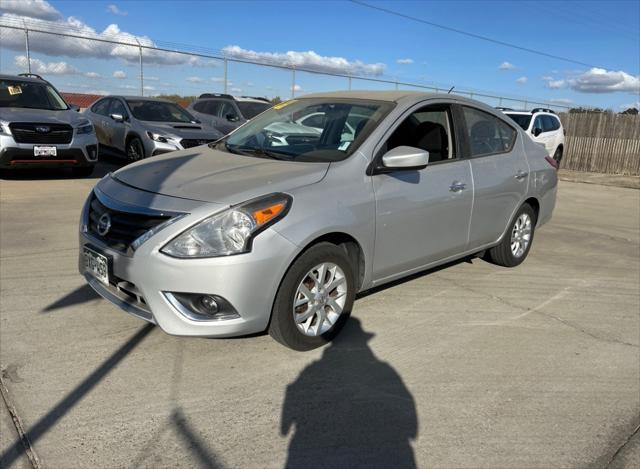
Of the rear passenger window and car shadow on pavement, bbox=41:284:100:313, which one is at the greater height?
the rear passenger window

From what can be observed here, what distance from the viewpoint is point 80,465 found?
2.44 m

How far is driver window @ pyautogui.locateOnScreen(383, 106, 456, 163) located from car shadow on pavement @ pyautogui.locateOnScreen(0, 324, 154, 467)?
7.86 ft

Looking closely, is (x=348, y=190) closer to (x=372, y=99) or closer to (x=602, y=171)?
(x=372, y=99)

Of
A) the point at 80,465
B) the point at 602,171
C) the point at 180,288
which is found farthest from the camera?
the point at 602,171

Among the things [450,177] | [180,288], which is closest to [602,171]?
[450,177]

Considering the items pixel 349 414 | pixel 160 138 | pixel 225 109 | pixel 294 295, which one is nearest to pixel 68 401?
pixel 294 295

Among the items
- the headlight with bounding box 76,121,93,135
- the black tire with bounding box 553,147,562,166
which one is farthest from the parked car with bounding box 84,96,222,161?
the black tire with bounding box 553,147,562,166

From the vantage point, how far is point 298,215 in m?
3.24

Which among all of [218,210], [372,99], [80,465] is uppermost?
[372,99]

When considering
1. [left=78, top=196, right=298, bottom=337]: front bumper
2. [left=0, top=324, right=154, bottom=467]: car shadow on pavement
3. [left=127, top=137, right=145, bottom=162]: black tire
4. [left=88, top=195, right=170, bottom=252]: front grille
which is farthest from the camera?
[left=127, top=137, right=145, bottom=162]: black tire

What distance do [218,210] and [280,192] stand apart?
40 centimetres

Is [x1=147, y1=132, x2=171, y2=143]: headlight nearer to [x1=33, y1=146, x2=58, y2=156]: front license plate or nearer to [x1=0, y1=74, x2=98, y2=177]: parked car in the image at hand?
[x1=0, y1=74, x2=98, y2=177]: parked car

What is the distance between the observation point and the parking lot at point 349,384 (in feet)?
8.58

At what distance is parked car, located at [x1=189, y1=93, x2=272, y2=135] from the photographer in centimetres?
1271
